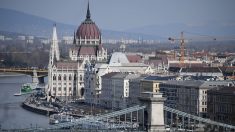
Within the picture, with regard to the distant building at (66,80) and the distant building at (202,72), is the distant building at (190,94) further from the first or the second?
the distant building at (66,80)

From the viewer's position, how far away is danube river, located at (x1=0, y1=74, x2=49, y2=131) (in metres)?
32.6

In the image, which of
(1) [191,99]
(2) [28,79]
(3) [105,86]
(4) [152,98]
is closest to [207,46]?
(2) [28,79]

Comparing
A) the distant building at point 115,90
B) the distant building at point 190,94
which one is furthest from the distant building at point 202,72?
the distant building at point 190,94

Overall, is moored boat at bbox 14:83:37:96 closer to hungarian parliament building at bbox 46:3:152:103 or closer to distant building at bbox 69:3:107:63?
hungarian parliament building at bbox 46:3:152:103

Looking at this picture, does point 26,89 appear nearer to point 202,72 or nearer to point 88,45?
point 88,45

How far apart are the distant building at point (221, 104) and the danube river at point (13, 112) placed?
17.2 feet

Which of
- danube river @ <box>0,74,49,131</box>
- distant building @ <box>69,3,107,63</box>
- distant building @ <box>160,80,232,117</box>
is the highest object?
distant building @ <box>69,3,107,63</box>

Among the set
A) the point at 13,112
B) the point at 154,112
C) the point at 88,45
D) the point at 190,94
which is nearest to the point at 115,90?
the point at 13,112

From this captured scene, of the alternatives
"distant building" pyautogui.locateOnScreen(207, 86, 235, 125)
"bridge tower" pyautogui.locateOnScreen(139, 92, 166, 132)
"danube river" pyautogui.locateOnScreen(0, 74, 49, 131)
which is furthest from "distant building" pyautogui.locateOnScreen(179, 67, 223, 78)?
"bridge tower" pyautogui.locateOnScreen(139, 92, 166, 132)

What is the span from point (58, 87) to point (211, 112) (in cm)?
2186

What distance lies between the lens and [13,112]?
1592 inches

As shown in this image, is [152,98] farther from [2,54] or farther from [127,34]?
[127,34]

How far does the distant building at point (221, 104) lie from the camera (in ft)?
107

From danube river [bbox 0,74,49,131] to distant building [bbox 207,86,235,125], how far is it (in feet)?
17.2
